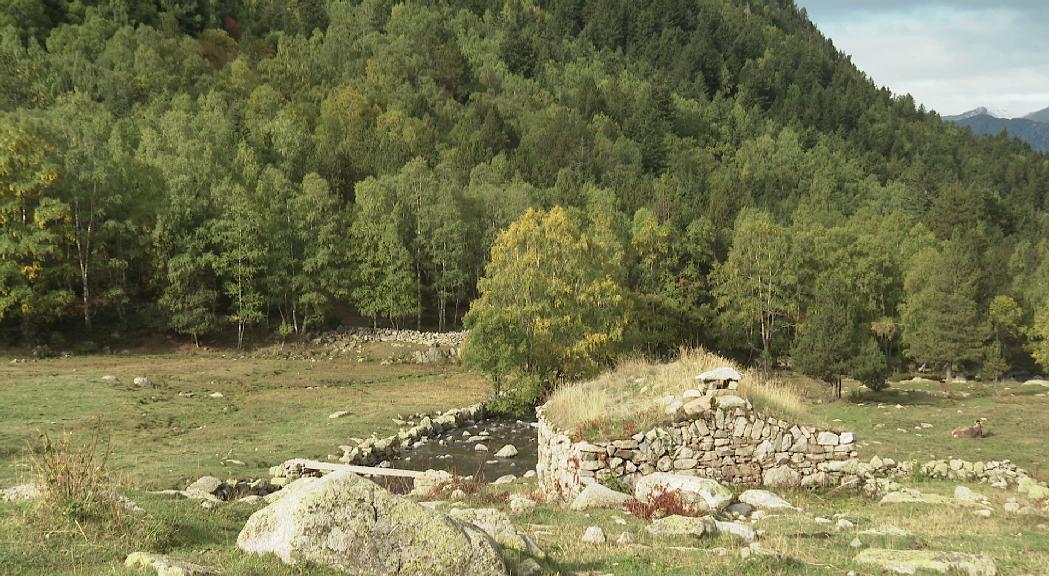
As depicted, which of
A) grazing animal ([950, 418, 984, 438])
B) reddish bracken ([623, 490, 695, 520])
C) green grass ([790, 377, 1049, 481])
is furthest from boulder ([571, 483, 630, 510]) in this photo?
grazing animal ([950, 418, 984, 438])

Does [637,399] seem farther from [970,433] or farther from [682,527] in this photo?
[970,433]

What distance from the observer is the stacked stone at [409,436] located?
29.1 metres

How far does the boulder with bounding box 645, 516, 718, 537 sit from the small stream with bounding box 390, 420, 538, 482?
12803 mm

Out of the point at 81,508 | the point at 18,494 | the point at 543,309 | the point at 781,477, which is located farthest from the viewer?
the point at 543,309

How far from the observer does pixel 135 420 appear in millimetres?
31609

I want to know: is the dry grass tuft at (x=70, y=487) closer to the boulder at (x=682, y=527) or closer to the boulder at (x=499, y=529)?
the boulder at (x=499, y=529)

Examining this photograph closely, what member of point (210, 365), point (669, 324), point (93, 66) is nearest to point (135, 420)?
point (210, 365)

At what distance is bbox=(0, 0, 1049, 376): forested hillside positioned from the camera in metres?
57.9

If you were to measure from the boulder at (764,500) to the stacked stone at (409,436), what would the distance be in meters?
16.0

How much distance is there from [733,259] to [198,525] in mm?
64394

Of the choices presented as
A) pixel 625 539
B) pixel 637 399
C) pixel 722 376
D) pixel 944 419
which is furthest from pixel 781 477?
pixel 944 419

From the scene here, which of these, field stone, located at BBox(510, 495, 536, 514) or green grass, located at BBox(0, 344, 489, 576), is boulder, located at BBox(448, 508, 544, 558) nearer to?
green grass, located at BBox(0, 344, 489, 576)

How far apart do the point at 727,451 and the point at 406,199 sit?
6422 cm

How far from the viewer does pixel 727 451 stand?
1955cm
